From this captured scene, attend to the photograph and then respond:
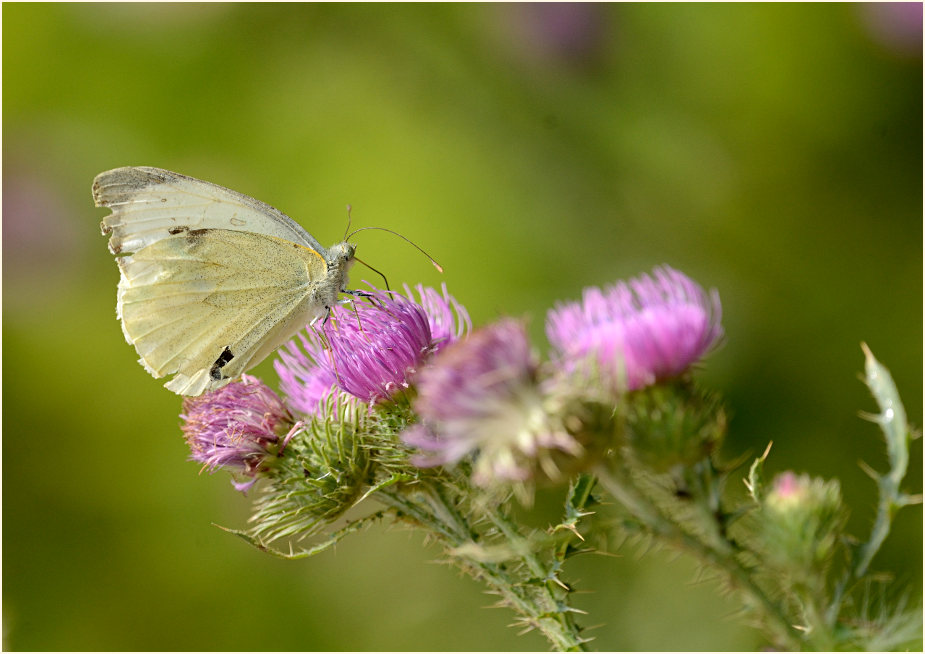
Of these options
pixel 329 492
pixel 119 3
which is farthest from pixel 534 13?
pixel 329 492

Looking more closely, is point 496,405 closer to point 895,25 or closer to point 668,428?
point 668,428

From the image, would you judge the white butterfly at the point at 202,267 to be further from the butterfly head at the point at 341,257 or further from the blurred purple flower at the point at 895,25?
the blurred purple flower at the point at 895,25

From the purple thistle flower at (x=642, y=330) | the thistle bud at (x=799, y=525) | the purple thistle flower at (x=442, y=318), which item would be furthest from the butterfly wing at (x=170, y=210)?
the thistle bud at (x=799, y=525)

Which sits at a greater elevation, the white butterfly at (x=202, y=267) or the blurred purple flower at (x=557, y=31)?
the blurred purple flower at (x=557, y=31)

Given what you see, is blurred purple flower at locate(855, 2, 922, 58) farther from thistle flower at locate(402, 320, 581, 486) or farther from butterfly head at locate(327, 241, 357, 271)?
thistle flower at locate(402, 320, 581, 486)

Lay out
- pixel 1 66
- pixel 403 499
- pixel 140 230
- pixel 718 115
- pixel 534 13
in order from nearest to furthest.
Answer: pixel 403 499, pixel 140 230, pixel 718 115, pixel 534 13, pixel 1 66

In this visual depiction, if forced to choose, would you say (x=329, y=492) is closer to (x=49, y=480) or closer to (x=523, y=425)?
(x=523, y=425)

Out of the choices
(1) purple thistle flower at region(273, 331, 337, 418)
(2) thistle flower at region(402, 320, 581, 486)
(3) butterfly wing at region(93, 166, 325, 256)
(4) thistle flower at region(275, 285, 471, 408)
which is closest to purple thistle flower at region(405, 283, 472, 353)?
(4) thistle flower at region(275, 285, 471, 408)
